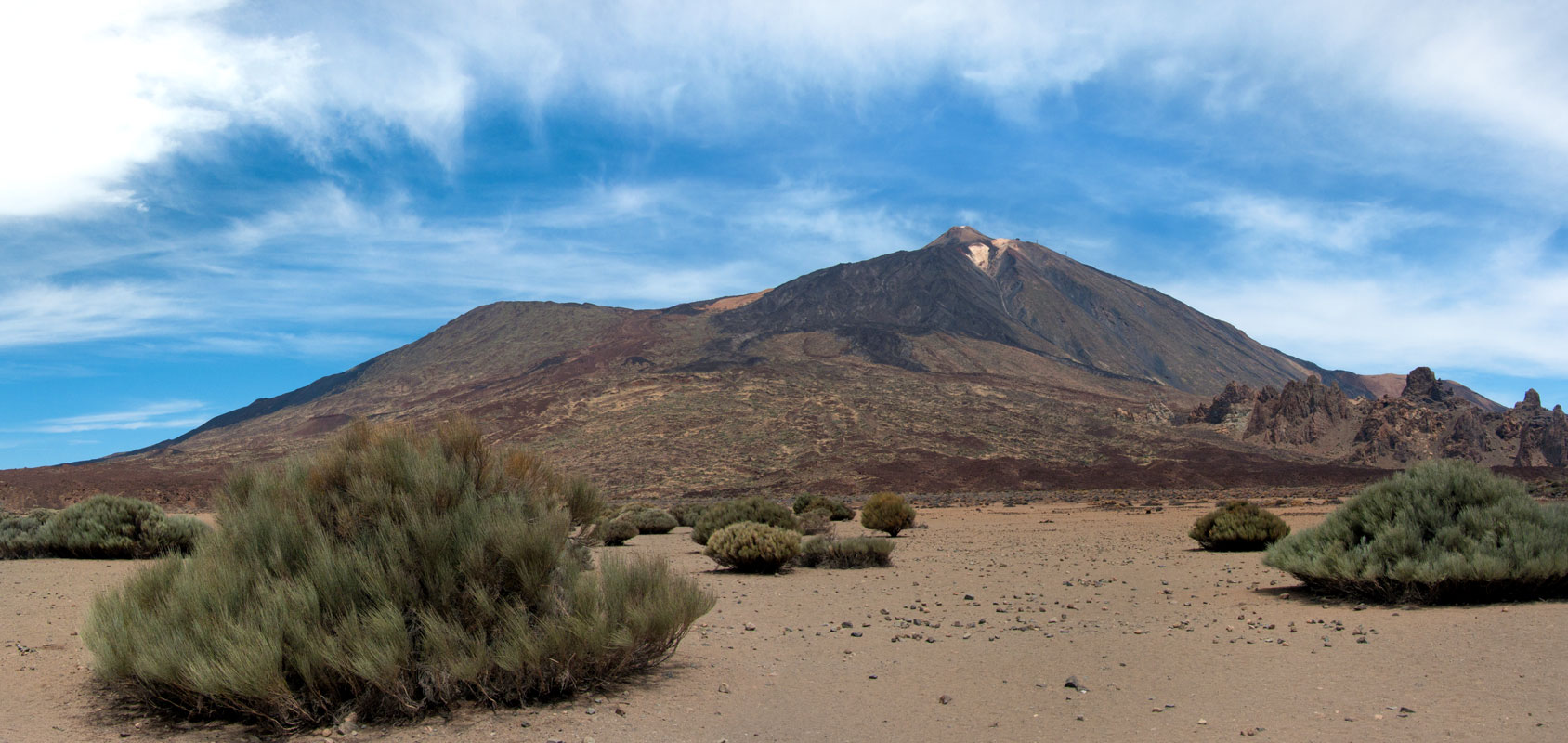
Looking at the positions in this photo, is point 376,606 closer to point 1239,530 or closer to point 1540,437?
point 1239,530

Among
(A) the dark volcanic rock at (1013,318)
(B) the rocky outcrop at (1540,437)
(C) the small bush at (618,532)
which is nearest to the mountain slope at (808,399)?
(A) the dark volcanic rock at (1013,318)

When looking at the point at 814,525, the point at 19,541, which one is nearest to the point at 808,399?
the point at 814,525

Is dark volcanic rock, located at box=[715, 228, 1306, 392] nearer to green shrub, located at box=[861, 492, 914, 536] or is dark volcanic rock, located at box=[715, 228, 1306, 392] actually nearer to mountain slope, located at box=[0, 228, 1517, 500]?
mountain slope, located at box=[0, 228, 1517, 500]

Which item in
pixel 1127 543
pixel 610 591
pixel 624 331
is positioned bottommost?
pixel 1127 543

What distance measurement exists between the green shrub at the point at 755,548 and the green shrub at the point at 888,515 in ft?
31.5

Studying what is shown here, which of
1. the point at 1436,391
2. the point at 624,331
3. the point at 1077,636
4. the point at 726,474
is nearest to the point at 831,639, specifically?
the point at 1077,636

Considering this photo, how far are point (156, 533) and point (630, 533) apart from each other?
9.32 meters

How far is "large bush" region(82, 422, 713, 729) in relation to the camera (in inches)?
214

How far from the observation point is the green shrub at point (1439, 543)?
896 centimetres

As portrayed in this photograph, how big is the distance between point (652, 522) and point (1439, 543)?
19.8 meters

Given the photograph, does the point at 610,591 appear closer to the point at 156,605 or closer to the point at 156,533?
the point at 156,605

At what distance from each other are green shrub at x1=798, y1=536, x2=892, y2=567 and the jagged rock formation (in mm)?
62315

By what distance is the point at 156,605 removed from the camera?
607 cm

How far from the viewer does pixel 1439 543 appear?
30.8ft
